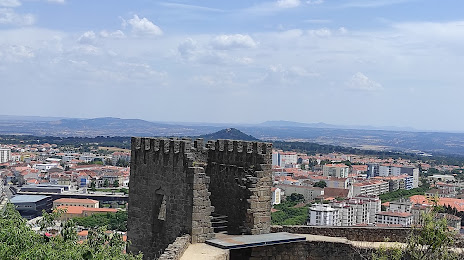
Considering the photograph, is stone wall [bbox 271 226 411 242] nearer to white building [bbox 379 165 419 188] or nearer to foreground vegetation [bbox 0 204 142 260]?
foreground vegetation [bbox 0 204 142 260]

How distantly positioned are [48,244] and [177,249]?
217 centimetres

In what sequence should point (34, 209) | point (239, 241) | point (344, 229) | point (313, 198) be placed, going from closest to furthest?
point (239, 241)
point (344, 229)
point (34, 209)
point (313, 198)

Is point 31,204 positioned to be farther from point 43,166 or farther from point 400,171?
point 400,171

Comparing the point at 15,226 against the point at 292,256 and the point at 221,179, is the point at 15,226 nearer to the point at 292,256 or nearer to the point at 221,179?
the point at 221,179

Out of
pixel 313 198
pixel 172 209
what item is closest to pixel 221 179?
pixel 172 209

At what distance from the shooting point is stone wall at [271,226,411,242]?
48.9 feet

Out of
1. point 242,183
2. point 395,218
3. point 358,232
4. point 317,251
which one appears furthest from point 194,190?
point 395,218

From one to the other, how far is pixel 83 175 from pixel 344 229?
14763 cm

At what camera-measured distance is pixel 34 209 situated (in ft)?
362

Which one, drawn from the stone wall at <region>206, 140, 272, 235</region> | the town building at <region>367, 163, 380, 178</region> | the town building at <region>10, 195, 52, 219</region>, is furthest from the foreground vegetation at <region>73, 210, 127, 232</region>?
the town building at <region>367, 163, 380, 178</region>

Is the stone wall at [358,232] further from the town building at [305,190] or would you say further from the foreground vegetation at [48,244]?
the town building at [305,190]

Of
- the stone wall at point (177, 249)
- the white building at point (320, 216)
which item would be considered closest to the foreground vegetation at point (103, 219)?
the white building at point (320, 216)

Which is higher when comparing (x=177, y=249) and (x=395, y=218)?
(x=177, y=249)

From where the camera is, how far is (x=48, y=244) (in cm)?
1076
